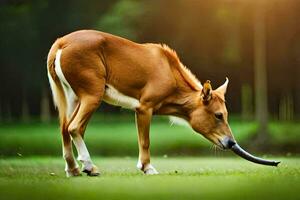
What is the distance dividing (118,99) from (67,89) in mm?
716

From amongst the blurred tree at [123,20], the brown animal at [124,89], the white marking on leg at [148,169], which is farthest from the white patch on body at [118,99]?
the blurred tree at [123,20]

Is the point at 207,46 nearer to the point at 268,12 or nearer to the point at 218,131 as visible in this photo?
the point at 268,12

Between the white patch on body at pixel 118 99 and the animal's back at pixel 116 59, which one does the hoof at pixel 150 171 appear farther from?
the animal's back at pixel 116 59

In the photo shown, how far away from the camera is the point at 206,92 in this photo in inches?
405

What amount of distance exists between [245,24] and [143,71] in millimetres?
14818

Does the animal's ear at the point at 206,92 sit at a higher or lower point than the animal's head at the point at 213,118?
higher

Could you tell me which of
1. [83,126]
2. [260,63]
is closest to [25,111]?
[260,63]

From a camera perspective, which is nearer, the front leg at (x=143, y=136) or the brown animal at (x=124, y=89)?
the brown animal at (x=124, y=89)

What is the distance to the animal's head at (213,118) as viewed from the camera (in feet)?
34.3

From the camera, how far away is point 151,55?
33.7ft

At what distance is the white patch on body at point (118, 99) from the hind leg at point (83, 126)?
327mm

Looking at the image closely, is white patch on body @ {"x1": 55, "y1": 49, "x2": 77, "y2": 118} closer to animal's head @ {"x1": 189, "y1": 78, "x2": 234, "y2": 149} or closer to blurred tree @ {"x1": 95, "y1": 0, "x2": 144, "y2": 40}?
animal's head @ {"x1": 189, "y1": 78, "x2": 234, "y2": 149}

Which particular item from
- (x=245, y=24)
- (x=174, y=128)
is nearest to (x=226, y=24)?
(x=245, y=24)

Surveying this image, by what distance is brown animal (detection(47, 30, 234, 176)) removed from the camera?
9.45m
